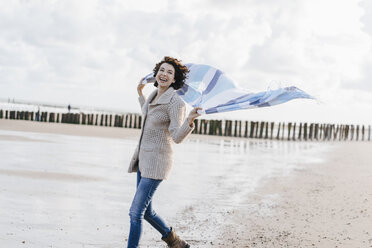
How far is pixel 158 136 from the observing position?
5.27 meters

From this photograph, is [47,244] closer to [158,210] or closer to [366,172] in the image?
[158,210]

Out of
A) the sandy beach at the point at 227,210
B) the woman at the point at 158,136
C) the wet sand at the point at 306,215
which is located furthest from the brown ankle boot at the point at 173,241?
the wet sand at the point at 306,215

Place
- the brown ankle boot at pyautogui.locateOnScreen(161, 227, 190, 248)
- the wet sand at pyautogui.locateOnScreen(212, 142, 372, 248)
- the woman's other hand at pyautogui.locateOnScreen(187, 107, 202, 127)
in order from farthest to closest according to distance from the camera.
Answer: the wet sand at pyautogui.locateOnScreen(212, 142, 372, 248) → the brown ankle boot at pyautogui.locateOnScreen(161, 227, 190, 248) → the woman's other hand at pyautogui.locateOnScreen(187, 107, 202, 127)

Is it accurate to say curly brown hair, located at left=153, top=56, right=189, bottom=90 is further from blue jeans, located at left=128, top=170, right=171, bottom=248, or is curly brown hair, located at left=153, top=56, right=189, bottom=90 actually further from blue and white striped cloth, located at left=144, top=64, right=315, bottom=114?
blue jeans, located at left=128, top=170, right=171, bottom=248

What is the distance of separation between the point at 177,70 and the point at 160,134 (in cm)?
68

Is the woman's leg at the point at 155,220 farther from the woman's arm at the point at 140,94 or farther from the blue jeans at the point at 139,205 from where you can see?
the woman's arm at the point at 140,94

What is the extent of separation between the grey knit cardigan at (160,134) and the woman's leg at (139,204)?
0.09 metres

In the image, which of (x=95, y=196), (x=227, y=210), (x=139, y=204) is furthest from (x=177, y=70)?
(x=95, y=196)

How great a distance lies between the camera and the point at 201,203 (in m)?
9.52

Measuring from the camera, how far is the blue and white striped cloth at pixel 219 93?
5395mm

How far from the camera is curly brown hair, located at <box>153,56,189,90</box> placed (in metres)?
5.43

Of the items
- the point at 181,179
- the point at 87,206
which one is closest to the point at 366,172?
the point at 181,179

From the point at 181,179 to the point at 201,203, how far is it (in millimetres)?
2925

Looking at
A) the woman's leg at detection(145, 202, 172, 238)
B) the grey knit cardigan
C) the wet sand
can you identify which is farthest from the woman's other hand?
the wet sand
